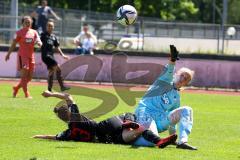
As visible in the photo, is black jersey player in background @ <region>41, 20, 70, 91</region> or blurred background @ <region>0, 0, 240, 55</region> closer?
black jersey player in background @ <region>41, 20, 70, 91</region>

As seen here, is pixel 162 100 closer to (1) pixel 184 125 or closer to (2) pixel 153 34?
(1) pixel 184 125

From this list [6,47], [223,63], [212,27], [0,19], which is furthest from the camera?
[0,19]

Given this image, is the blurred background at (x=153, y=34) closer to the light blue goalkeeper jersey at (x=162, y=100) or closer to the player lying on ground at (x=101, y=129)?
the light blue goalkeeper jersey at (x=162, y=100)

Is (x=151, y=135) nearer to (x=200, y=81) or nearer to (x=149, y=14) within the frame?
(x=200, y=81)

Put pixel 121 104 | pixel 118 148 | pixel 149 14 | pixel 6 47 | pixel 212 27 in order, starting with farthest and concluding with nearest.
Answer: pixel 149 14
pixel 212 27
pixel 6 47
pixel 121 104
pixel 118 148

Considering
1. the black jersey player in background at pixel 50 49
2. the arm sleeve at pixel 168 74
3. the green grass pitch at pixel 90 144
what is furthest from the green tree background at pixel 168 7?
the arm sleeve at pixel 168 74

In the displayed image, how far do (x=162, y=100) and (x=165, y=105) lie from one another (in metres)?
0.09

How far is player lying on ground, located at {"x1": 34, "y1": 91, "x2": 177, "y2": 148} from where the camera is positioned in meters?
11.6

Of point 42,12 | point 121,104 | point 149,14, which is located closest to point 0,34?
point 42,12

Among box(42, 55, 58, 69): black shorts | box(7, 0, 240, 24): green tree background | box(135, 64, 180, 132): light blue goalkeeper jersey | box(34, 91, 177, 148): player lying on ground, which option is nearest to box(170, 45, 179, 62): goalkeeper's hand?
box(135, 64, 180, 132): light blue goalkeeper jersey

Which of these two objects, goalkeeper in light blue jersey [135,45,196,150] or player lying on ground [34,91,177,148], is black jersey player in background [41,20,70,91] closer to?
player lying on ground [34,91,177,148]

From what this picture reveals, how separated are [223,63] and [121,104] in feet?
29.6

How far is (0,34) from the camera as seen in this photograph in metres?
34.6

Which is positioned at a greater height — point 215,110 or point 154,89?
point 154,89
